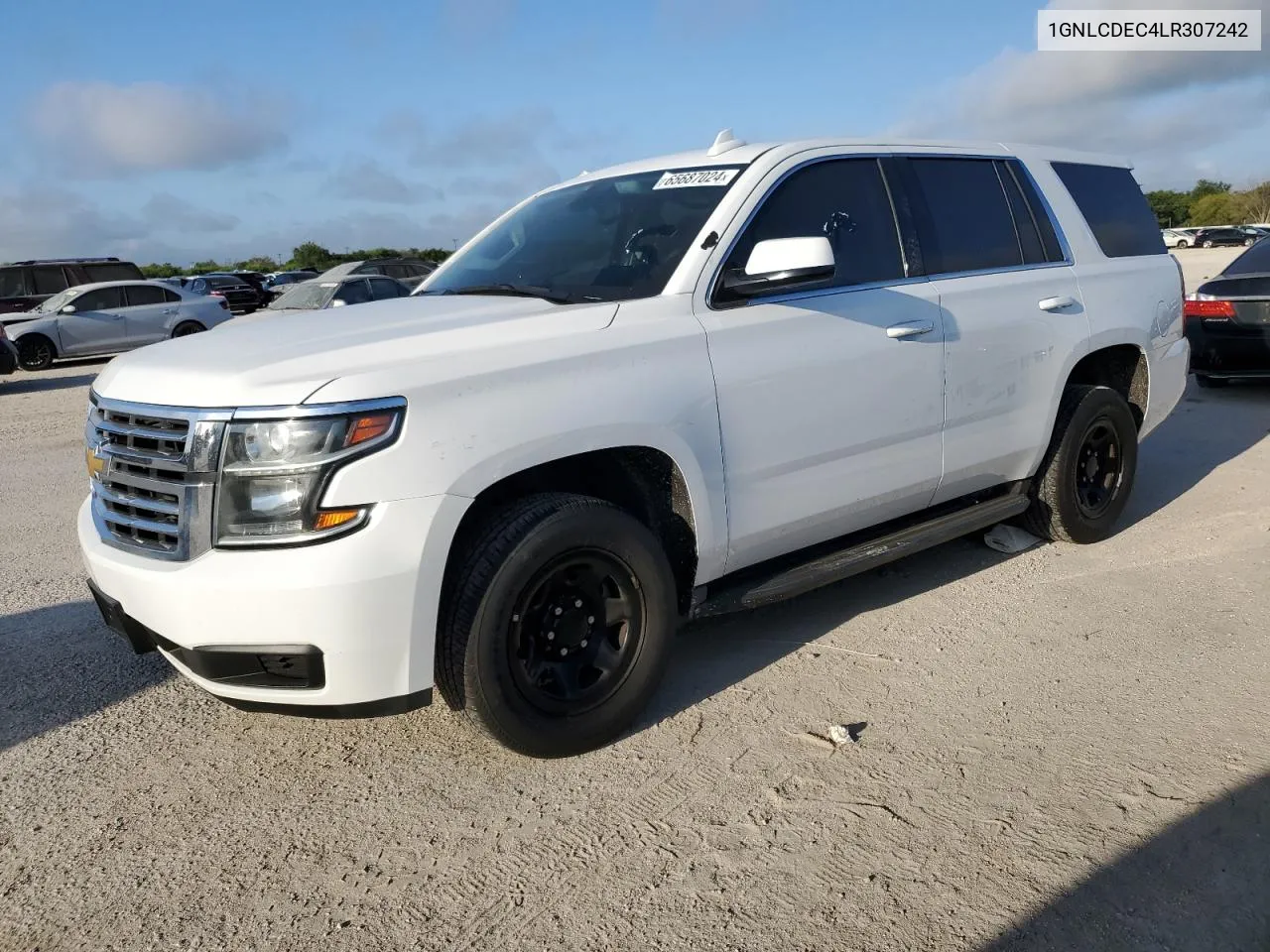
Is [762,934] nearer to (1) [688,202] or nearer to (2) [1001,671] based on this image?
(2) [1001,671]

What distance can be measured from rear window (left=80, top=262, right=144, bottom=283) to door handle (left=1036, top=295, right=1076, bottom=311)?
2023 cm

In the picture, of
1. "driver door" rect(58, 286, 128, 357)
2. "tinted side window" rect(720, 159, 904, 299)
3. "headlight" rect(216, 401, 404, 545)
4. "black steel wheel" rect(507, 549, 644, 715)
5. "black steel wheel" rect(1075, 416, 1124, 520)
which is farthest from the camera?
"driver door" rect(58, 286, 128, 357)

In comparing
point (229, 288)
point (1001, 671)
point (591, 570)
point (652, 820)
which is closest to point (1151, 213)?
point (1001, 671)

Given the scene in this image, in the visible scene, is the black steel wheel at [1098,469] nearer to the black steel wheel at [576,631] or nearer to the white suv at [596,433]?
the white suv at [596,433]

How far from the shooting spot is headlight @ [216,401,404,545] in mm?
2738

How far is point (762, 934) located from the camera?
8.15ft

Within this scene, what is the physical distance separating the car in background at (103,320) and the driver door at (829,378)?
17.5 m

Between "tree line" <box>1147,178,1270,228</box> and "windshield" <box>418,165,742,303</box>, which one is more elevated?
"tree line" <box>1147,178,1270,228</box>

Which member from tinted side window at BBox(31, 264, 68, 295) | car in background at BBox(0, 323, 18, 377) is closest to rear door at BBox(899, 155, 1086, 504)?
car in background at BBox(0, 323, 18, 377)

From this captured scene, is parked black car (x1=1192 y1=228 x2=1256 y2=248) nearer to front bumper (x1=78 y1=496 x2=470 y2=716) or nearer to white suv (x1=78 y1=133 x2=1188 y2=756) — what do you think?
white suv (x1=78 y1=133 x2=1188 y2=756)

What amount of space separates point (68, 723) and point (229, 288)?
1276 inches

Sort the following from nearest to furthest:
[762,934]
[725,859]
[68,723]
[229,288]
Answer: [762,934] < [725,859] < [68,723] < [229,288]

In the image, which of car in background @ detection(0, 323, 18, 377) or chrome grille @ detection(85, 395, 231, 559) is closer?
chrome grille @ detection(85, 395, 231, 559)

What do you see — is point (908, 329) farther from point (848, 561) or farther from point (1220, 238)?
point (1220, 238)
